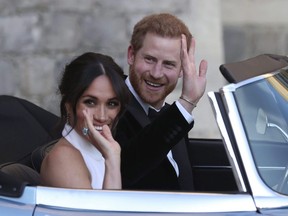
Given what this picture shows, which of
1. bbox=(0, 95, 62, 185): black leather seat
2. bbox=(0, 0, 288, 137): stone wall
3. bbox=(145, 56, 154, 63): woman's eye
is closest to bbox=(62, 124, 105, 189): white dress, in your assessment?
bbox=(0, 95, 62, 185): black leather seat

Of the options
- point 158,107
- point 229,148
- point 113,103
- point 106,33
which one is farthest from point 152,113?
point 106,33

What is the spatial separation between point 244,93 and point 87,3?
435 centimetres

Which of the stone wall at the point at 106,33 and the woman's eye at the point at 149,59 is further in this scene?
the stone wall at the point at 106,33

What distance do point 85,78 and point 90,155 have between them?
29cm

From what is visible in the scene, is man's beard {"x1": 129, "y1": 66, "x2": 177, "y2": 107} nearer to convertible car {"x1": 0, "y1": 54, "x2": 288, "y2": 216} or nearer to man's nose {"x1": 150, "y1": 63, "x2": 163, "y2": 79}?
man's nose {"x1": 150, "y1": 63, "x2": 163, "y2": 79}

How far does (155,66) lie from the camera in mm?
3805

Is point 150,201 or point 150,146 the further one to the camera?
point 150,146

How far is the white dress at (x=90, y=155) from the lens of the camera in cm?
331

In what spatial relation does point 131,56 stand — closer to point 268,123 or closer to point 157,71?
point 157,71

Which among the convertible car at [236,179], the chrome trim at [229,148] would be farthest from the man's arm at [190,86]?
the chrome trim at [229,148]

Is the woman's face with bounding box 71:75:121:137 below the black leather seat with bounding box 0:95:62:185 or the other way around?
the other way around

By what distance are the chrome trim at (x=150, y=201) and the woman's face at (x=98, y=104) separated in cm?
39

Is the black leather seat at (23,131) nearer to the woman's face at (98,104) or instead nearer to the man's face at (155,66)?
the man's face at (155,66)

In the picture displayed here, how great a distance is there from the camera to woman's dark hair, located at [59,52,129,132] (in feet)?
10.9
